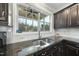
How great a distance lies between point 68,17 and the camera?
1773mm

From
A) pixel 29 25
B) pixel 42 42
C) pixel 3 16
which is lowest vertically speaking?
pixel 42 42

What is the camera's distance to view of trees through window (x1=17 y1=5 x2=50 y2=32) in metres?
1.76

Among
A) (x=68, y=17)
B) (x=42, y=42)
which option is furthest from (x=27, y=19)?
(x=68, y=17)

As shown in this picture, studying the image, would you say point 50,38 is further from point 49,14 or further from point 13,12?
point 13,12

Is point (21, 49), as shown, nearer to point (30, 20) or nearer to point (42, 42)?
point (42, 42)

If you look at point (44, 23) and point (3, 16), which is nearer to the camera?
point (3, 16)

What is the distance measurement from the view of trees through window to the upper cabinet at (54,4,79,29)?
15 cm

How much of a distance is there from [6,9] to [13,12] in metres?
0.09

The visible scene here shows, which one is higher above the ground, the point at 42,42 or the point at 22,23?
the point at 22,23

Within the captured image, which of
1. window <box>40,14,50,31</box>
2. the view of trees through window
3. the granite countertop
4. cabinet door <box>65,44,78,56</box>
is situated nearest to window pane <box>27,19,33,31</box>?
the view of trees through window

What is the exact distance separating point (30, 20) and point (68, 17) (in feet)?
1.62

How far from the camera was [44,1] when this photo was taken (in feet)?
5.88

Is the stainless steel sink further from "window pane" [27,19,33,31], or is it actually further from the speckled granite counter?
"window pane" [27,19,33,31]

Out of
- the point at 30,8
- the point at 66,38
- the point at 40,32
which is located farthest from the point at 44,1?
the point at 66,38
